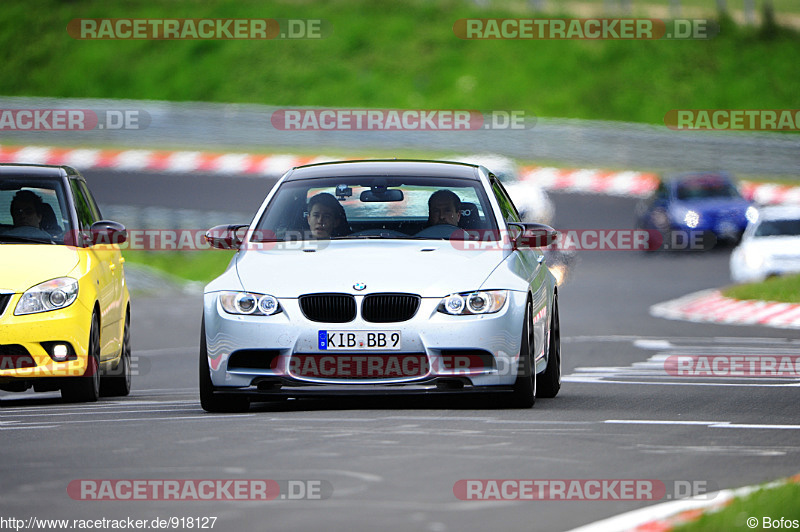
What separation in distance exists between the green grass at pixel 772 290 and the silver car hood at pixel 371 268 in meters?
13.5

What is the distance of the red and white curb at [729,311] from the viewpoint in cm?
2200

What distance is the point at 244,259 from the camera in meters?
10.7

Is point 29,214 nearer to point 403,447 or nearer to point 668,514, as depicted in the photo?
point 403,447

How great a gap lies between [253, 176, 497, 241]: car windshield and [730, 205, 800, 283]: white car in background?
662 inches

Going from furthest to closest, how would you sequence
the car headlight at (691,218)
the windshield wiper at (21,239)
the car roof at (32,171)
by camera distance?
the car headlight at (691,218) → the car roof at (32,171) → the windshield wiper at (21,239)

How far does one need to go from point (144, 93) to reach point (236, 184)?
595 inches

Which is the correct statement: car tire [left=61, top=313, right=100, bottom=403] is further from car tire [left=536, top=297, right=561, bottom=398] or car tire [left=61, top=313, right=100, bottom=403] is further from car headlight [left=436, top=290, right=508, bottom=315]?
car tire [left=536, top=297, right=561, bottom=398]

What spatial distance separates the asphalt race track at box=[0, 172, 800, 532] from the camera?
6.67 meters
